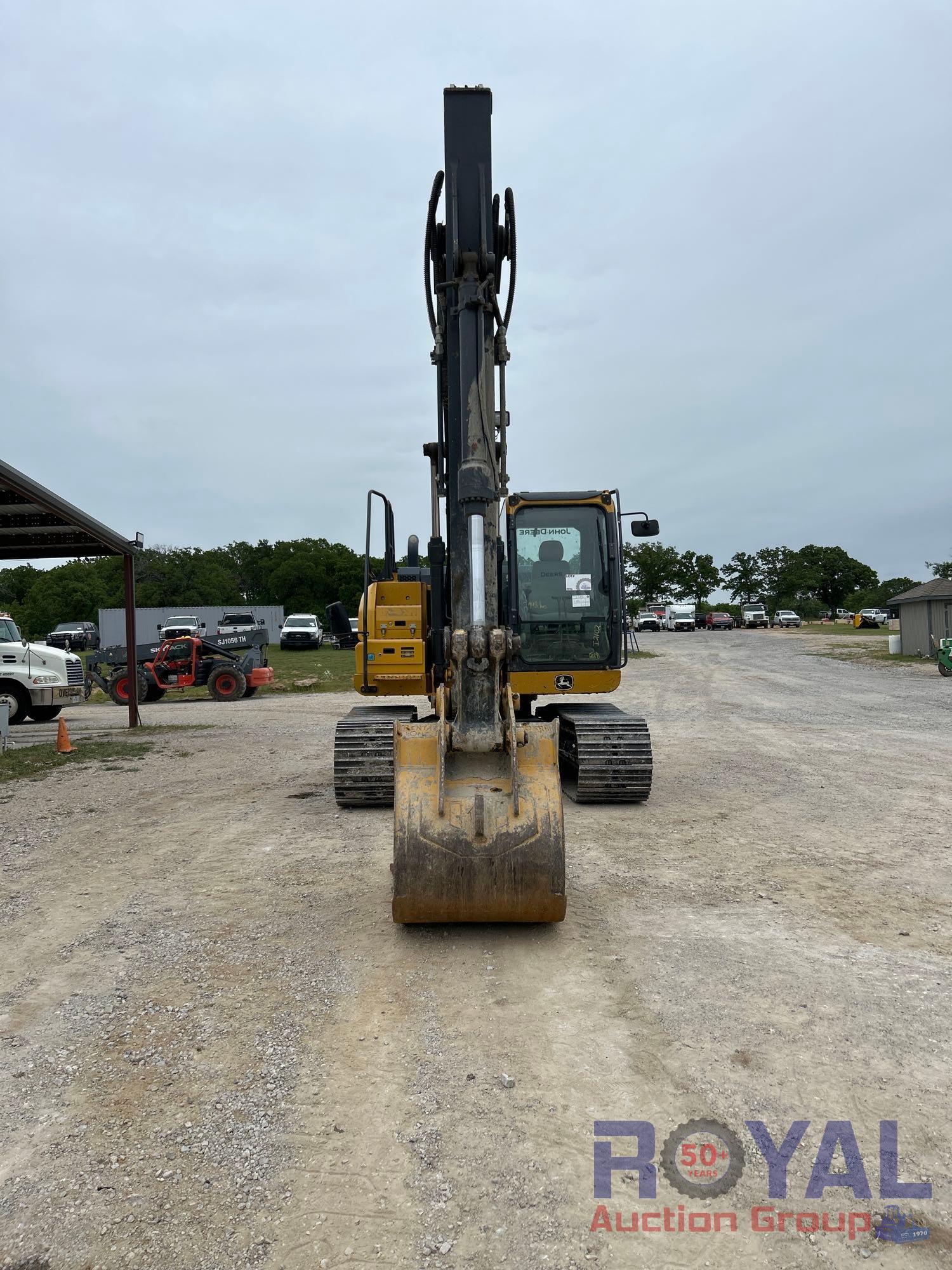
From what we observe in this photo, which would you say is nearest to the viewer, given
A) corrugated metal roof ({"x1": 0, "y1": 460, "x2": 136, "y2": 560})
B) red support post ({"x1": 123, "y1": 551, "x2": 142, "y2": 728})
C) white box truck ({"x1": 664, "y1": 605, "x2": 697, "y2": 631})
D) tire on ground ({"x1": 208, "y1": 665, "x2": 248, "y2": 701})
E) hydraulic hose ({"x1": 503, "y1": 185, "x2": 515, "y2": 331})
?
hydraulic hose ({"x1": 503, "y1": 185, "x2": 515, "y2": 331})

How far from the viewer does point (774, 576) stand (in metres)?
100

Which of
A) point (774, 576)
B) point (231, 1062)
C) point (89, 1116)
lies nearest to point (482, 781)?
point (231, 1062)

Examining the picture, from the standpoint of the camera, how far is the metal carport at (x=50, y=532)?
13.3 metres

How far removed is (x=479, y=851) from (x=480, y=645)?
1.21m

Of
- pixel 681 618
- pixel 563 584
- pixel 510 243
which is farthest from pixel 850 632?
pixel 510 243

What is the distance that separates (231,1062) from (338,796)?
493 centimetres

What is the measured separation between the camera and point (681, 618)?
66.4 metres

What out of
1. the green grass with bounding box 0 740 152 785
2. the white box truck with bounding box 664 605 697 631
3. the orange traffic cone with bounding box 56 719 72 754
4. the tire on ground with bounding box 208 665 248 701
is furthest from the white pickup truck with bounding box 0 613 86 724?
the white box truck with bounding box 664 605 697 631

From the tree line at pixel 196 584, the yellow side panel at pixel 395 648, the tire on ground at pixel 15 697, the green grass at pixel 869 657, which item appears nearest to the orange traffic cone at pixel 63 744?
the tire on ground at pixel 15 697

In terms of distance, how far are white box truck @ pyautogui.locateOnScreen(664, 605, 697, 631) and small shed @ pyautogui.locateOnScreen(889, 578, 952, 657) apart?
3250 cm

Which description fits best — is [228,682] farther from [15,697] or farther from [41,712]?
[15,697]

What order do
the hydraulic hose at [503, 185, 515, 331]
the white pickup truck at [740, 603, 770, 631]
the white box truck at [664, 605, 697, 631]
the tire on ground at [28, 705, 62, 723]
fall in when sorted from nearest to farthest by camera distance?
the hydraulic hose at [503, 185, 515, 331] < the tire on ground at [28, 705, 62, 723] < the white box truck at [664, 605, 697, 631] < the white pickup truck at [740, 603, 770, 631]

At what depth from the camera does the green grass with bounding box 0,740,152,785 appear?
11.5 metres

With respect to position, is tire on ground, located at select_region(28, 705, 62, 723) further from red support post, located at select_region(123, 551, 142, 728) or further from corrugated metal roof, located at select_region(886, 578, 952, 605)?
corrugated metal roof, located at select_region(886, 578, 952, 605)
